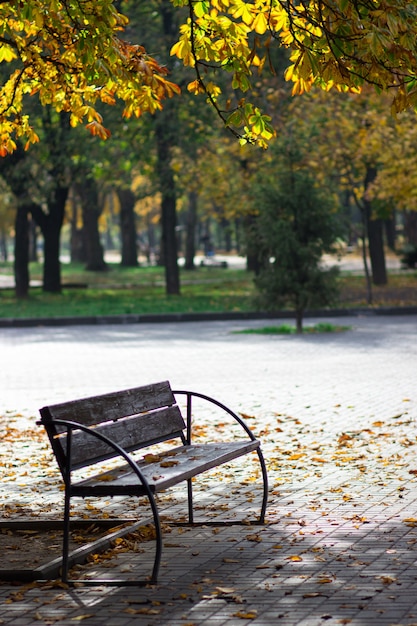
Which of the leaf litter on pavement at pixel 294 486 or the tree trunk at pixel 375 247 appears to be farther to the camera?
the tree trunk at pixel 375 247

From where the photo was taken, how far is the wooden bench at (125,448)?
584cm

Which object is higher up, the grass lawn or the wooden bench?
the wooden bench

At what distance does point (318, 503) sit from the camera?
7.62 meters

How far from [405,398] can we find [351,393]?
30.2 inches

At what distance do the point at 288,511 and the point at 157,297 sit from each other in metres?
26.3

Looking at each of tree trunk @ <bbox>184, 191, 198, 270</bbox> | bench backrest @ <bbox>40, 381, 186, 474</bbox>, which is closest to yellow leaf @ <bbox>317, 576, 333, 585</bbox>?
bench backrest @ <bbox>40, 381, 186, 474</bbox>

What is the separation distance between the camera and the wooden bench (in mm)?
5840

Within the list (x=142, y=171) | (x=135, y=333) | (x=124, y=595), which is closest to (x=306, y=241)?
(x=135, y=333)

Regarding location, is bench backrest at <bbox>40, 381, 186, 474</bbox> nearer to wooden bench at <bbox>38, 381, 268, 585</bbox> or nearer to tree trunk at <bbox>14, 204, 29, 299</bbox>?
wooden bench at <bbox>38, 381, 268, 585</bbox>

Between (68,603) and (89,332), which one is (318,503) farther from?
(89,332)

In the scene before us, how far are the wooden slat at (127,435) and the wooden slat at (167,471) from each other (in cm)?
13

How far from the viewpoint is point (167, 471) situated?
6.29 m

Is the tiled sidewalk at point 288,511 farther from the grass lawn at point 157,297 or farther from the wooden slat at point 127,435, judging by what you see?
the grass lawn at point 157,297

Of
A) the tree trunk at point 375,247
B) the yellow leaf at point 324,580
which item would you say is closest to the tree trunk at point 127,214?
the tree trunk at point 375,247
